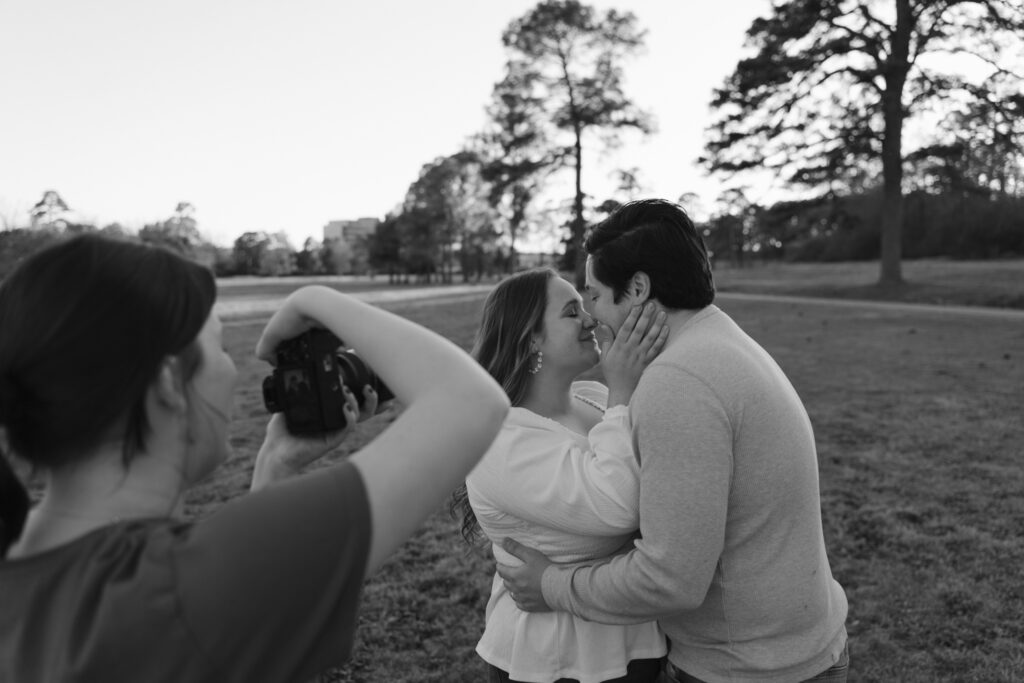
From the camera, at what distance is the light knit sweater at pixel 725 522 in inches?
63.2

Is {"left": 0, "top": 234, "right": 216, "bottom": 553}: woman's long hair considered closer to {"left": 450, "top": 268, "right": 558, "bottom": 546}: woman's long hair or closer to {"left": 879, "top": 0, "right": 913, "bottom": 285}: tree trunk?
{"left": 450, "top": 268, "right": 558, "bottom": 546}: woman's long hair

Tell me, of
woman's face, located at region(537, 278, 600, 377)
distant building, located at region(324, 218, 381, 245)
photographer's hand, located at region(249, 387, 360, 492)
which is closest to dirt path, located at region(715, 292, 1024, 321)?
woman's face, located at region(537, 278, 600, 377)

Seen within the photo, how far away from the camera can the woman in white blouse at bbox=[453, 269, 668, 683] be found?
1.82 meters

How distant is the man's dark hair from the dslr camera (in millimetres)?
743

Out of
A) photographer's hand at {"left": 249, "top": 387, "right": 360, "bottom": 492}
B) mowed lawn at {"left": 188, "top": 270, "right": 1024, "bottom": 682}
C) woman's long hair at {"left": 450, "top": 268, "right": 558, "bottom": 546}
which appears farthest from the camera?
mowed lawn at {"left": 188, "top": 270, "right": 1024, "bottom": 682}

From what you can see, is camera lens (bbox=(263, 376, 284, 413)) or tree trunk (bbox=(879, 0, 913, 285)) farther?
tree trunk (bbox=(879, 0, 913, 285))

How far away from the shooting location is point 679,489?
1.60m

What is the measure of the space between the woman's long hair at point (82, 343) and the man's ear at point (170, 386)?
2 centimetres

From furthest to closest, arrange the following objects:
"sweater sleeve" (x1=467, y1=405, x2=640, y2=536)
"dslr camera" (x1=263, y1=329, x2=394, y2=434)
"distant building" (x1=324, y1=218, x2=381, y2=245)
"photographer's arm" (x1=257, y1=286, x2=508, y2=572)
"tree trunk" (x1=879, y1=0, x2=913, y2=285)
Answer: "distant building" (x1=324, y1=218, x2=381, y2=245) → "tree trunk" (x1=879, y1=0, x2=913, y2=285) → "sweater sleeve" (x1=467, y1=405, x2=640, y2=536) → "dslr camera" (x1=263, y1=329, x2=394, y2=434) → "photographer's arm" (x1=257, y1=286, x2=508, y2=572)

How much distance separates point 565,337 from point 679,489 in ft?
2.75

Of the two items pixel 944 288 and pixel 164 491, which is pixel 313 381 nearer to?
pixel 164 491

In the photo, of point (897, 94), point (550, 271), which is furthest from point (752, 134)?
point (550, 271)

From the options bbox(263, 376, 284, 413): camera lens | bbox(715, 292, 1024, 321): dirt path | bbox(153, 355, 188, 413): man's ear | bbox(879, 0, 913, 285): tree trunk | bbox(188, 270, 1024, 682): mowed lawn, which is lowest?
bbox(188, 270, 1024, 682): mowed lawn

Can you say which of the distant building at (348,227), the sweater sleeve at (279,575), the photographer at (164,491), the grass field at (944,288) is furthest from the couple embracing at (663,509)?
the distant building at (348,227)
